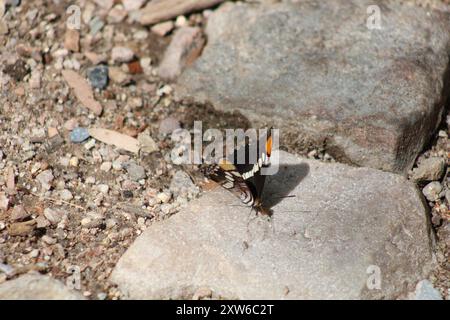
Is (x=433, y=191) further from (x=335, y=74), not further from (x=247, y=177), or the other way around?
(x=247, y=177)

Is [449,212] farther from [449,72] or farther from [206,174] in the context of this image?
[206,174]

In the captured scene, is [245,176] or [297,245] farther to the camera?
[245,176]

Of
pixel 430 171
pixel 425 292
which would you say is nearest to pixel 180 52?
pixel 430 171

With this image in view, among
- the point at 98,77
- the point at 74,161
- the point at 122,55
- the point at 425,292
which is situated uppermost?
the point at 122,55

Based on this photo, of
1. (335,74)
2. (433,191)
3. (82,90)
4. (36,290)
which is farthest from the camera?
(82,90)

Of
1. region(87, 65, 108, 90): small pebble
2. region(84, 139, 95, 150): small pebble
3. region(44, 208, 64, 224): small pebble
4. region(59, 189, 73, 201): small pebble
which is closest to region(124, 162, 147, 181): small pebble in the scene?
region(84, 139, 95, 150): small pebble
